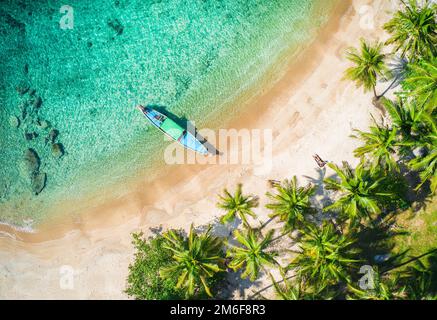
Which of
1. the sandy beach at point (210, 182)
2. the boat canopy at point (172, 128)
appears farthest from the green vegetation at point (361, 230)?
the boat canopy at point (172, 128)

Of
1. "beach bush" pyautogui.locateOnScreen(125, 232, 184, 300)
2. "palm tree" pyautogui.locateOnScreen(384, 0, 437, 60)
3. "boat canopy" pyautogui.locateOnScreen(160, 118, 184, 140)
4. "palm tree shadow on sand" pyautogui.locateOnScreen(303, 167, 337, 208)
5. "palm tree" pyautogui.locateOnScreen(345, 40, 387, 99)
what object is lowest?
"beach bush" pyautogui.locateOnScreen(125, 232, 184, 300)

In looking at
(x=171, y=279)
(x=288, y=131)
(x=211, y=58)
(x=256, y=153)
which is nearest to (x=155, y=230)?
(x=171, y=279)

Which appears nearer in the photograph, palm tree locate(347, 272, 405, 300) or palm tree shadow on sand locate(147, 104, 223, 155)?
palm tree locate(347, 272, 405, 300)

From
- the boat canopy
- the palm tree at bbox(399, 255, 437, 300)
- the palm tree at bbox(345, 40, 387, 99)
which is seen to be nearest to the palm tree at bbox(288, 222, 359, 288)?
the palm tree at bbox(399, 255, 437, 300)

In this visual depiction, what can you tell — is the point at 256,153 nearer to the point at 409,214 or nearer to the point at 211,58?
the point at 211,58

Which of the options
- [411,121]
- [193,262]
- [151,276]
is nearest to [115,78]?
[151,276]

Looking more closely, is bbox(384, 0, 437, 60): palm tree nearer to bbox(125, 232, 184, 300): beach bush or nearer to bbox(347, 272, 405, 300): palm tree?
bbox(347, 272, 405, 300): palm tree

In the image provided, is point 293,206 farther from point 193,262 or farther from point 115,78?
point 115,78
